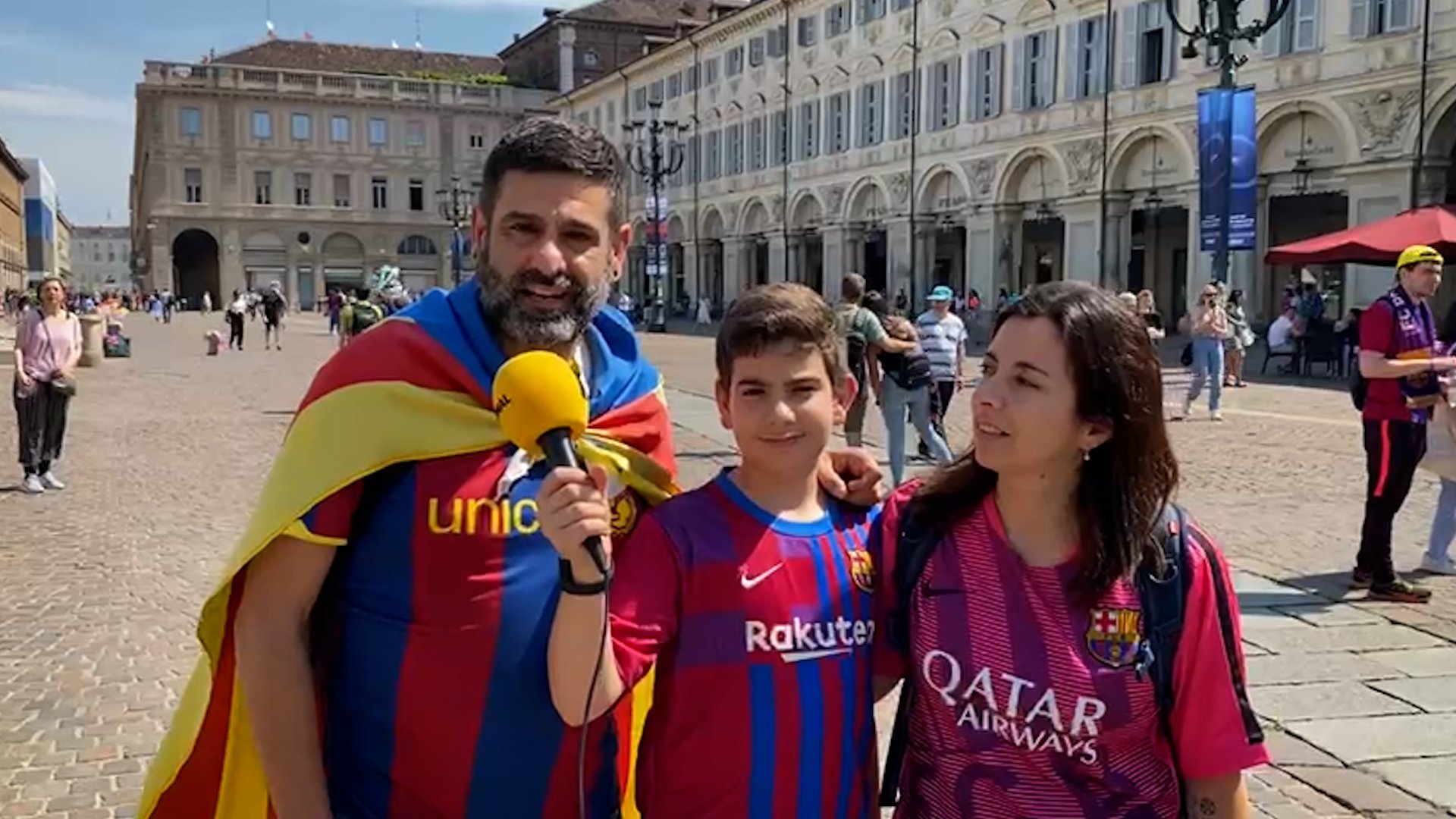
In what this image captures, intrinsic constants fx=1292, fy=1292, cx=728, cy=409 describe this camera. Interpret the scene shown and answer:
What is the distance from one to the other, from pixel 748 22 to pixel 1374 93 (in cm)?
2889

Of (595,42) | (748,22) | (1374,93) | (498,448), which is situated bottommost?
(498,448)

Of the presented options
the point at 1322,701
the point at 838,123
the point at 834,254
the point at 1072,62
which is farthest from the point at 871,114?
the point at 1322,701

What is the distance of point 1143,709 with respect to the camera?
189 centimetres

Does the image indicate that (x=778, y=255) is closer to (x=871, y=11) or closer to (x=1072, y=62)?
(x=871, y=11)

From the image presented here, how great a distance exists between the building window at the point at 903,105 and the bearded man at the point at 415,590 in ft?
133

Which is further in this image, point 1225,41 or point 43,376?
point 1225,41

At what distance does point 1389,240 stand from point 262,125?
236 ft

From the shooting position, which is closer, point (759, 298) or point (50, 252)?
point (759, 298)

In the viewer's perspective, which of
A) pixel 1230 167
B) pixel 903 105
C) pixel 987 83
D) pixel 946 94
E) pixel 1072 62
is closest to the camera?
pixel 1230 167

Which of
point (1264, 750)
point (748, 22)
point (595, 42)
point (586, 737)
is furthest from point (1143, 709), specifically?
point (595, 42)

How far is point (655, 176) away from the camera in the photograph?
4219cm

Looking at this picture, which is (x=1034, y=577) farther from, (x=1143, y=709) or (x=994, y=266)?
(x=994, y=266)

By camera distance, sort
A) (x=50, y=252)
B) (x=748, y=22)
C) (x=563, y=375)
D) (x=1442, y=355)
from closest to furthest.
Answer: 1. (x=563, y=375)
2. (x=1442, y=355)
3. (x=748, y=22)
4. (x=50, y=252)

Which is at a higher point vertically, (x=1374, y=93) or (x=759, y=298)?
(x=1374, y=93)
